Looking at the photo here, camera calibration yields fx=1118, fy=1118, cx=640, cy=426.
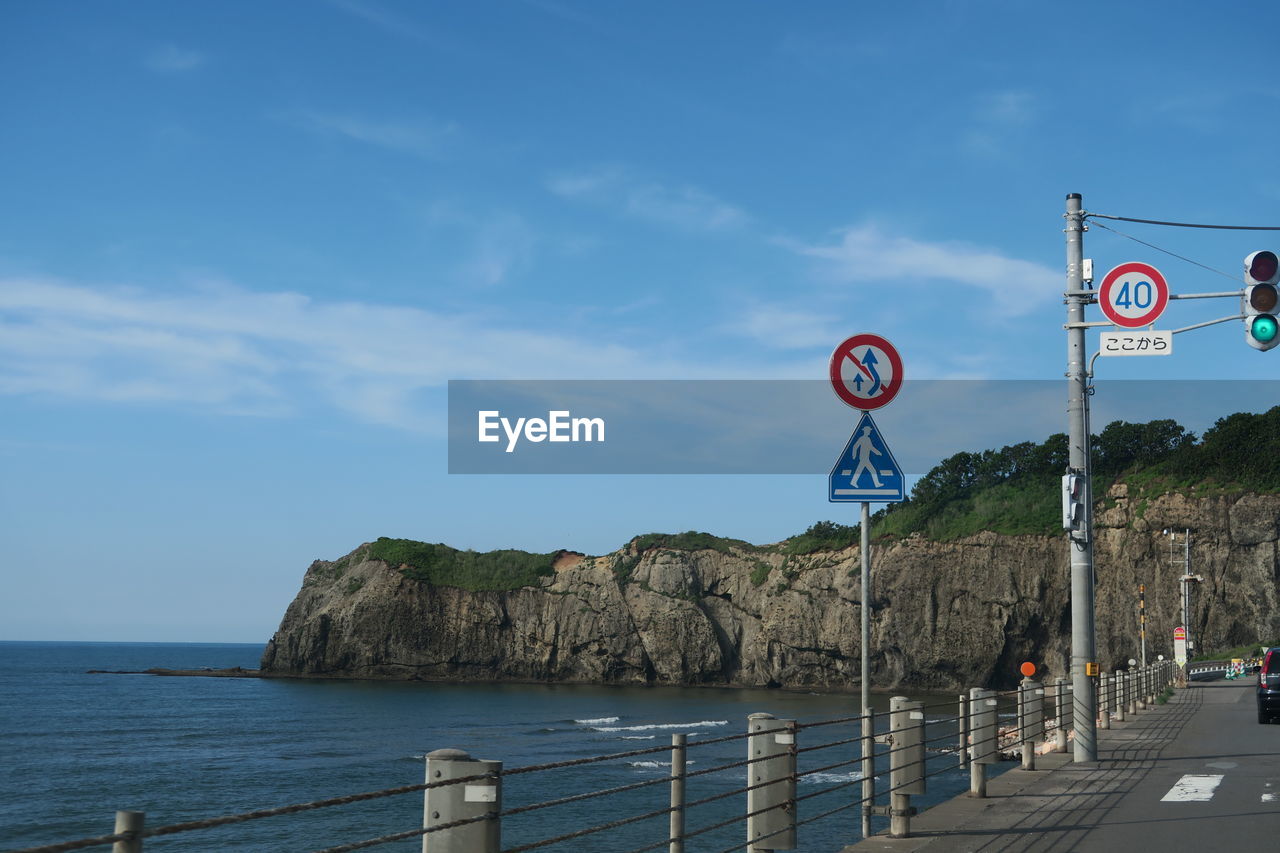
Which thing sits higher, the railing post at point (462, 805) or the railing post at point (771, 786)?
the railing post at point (462, 805)

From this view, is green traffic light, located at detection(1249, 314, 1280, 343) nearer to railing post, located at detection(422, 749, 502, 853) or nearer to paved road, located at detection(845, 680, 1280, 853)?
paved road, located at detection(845, 680, 1280, 853)

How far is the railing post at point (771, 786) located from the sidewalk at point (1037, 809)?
1144 millimetres

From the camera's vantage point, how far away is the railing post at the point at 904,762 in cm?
987

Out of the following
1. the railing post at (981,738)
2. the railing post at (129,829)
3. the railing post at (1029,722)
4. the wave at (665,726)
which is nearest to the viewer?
the railing post at (129,829)

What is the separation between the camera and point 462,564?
120812 millimetres

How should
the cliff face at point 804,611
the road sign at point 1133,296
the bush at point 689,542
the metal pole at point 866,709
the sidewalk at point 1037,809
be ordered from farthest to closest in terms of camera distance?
the bush at point 689,542
the cliff face at point 804,611
the road sign at point 1133,296
the sidewalk at point 1037,809
the metal pole at point 866,709

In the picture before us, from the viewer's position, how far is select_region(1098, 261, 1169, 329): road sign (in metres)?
15.7

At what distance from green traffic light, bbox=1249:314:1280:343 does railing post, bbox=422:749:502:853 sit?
11766 millimetres

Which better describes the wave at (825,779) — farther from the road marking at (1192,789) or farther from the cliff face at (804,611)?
the cliff face at (804,611)

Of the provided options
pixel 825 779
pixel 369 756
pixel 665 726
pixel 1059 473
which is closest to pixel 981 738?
pixel 825 779

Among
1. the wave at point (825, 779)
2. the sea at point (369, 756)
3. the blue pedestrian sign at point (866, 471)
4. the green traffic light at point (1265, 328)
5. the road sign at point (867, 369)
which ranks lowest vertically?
the sea at point (369, 756)

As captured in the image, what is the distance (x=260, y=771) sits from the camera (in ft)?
174

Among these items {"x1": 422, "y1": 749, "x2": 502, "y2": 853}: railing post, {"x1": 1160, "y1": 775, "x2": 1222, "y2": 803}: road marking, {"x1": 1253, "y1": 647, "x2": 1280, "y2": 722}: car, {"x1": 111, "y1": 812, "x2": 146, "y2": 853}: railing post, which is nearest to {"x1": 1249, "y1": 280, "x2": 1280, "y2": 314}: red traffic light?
{"x1": 1160, "y1": 775, "x2": 1222, "y2": 803}: road marking

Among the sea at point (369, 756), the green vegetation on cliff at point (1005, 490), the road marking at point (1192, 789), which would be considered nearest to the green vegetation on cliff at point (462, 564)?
the green vegetation on cliff at point (1005, 490)
